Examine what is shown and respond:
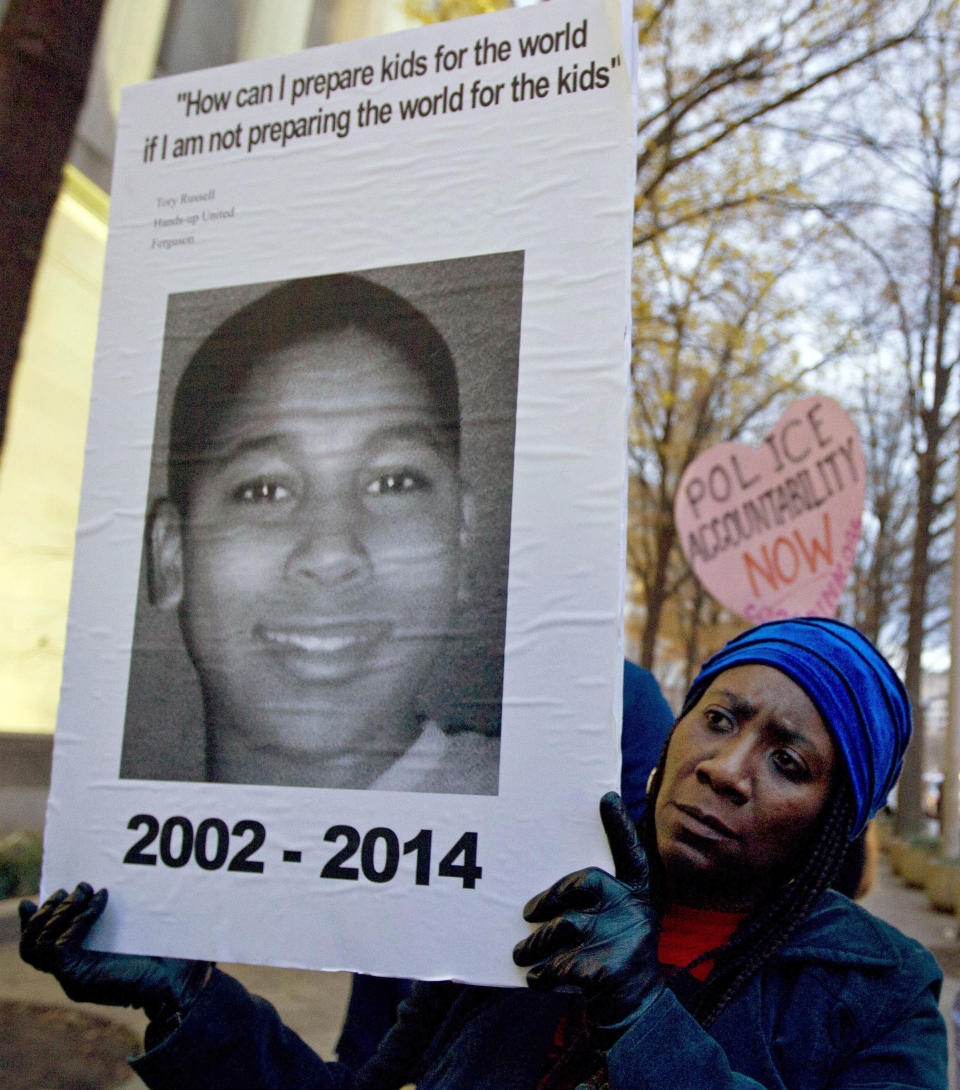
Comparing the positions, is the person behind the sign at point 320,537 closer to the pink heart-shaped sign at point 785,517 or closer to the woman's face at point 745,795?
the woman's face at point 745,795

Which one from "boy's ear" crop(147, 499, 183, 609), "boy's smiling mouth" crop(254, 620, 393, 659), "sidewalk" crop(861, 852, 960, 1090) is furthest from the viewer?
"sidewalk" crop(861, 852, 960, 1090)

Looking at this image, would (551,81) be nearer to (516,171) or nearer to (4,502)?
(516,171)

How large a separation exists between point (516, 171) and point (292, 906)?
1177 millimetres

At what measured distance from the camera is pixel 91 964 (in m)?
1.73

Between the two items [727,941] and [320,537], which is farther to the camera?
[320,537]

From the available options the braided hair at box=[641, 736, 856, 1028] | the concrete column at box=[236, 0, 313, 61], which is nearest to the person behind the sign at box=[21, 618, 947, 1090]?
the braided hair at box=[641, 736, 856, 1028]

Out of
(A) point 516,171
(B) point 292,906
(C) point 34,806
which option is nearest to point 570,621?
(B) point 292,906

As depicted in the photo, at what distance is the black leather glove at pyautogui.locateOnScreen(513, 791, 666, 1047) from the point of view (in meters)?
1.35

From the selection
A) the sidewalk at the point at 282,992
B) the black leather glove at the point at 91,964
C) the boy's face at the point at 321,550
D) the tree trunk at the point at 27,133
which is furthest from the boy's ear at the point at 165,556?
the sidewalk at the point at 282,992

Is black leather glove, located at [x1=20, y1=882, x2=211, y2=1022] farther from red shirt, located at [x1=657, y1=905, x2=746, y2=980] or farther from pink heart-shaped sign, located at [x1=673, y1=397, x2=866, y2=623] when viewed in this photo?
pink heart-shaped sign, located at [x1=673, y1=397, x2=866, y2=623]

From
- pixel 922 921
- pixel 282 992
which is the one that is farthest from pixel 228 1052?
pixel 922 921

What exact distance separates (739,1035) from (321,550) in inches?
36.0

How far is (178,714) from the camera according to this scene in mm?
1799

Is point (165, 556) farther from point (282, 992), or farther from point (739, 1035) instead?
point (282, 992)
